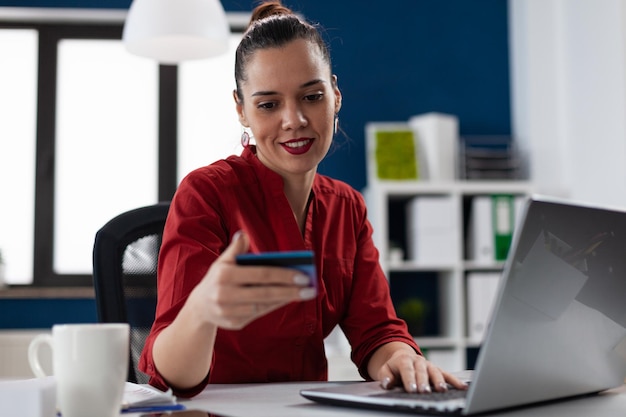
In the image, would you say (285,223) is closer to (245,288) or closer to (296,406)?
(296,406)

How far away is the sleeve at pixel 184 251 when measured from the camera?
1.12 meters

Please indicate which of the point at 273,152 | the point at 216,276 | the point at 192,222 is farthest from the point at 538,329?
the point at 273,152

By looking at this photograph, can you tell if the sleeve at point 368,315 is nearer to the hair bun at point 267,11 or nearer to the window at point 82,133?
the hair bun at point 267,11

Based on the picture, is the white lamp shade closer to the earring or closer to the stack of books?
the earring

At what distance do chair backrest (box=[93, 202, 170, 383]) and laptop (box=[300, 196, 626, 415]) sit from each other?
0.65 meters

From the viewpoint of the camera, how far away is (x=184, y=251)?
3.86 ft

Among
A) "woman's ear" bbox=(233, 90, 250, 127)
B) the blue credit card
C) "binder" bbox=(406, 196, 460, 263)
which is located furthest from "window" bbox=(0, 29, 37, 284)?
the blue credit card

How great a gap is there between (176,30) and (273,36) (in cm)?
91

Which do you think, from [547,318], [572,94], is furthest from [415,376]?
[572,94]

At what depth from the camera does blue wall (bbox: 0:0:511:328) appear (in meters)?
3.96

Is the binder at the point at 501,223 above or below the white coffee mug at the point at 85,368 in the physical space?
above

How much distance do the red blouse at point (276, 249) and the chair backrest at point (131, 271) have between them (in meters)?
0.23

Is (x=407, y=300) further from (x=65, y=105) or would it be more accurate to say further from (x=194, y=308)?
(x=194, y=308)

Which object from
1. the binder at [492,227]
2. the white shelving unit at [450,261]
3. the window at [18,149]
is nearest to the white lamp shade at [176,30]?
the white shelving unit at [450,261]
